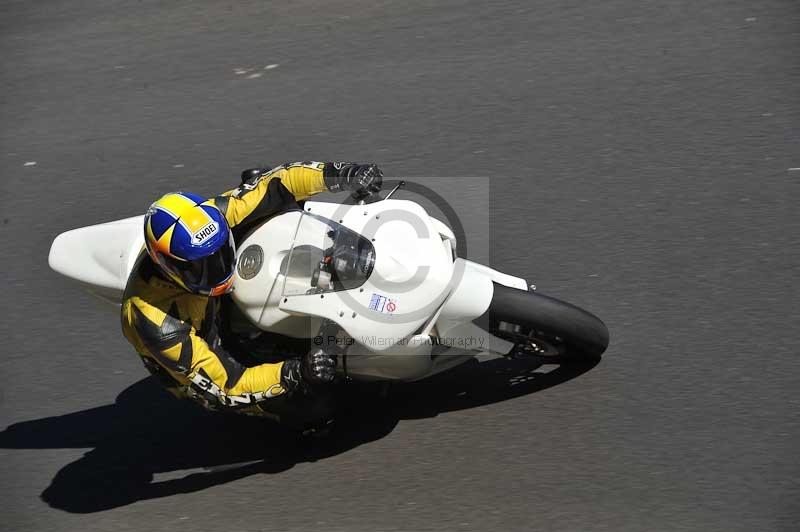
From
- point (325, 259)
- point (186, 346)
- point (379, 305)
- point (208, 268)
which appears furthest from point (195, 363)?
point (379, 305)

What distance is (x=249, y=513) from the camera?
14.9 ft

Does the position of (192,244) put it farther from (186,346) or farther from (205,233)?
(186,346)

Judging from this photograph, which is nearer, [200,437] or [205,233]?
[205,233]

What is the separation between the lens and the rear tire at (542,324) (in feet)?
14.4

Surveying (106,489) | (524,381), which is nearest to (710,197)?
(524,381)

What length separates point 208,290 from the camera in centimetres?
412

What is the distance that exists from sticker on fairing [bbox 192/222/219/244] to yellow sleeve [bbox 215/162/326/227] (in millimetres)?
478

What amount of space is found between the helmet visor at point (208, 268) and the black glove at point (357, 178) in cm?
64

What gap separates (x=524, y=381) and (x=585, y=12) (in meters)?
Answer: 3.33

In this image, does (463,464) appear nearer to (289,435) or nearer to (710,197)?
(289,435)

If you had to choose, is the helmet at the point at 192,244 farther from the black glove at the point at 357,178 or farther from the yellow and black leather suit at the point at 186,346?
the black glove at the point at 357,178

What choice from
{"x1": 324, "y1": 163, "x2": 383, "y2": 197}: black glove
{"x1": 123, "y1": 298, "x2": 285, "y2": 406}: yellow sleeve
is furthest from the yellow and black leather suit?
{"x1": 324, "y1": 163, "x2": 383, "y2": 197}: black glove

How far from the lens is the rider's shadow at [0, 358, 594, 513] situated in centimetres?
479

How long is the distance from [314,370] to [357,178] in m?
0.94
